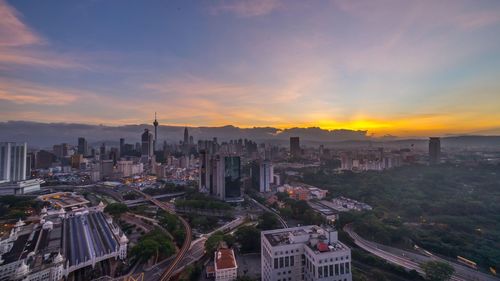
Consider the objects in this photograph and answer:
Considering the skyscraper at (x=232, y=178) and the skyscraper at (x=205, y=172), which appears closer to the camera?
the skyscraper at (x=232, y=178)

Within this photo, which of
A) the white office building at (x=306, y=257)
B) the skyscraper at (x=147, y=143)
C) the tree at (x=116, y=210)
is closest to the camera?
the white office building at (x=306, y=257)

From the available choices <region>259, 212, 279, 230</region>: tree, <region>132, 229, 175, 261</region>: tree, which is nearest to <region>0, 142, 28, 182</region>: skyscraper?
<region>132, 229, 175, 261</region>: tree

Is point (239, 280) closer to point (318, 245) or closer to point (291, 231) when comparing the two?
point (291, 231)

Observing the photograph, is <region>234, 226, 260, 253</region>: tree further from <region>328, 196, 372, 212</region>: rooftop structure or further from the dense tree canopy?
<region>328, 196, 372, 212</region>: rooftop structure

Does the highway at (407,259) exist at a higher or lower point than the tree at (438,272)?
lower

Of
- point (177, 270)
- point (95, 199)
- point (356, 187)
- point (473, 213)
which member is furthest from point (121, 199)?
point (473, 213)

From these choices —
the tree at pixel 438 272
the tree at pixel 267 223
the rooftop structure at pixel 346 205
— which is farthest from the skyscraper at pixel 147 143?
the tree at pixel 438 272

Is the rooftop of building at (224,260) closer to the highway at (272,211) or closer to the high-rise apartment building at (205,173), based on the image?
the highway at (272,211)
